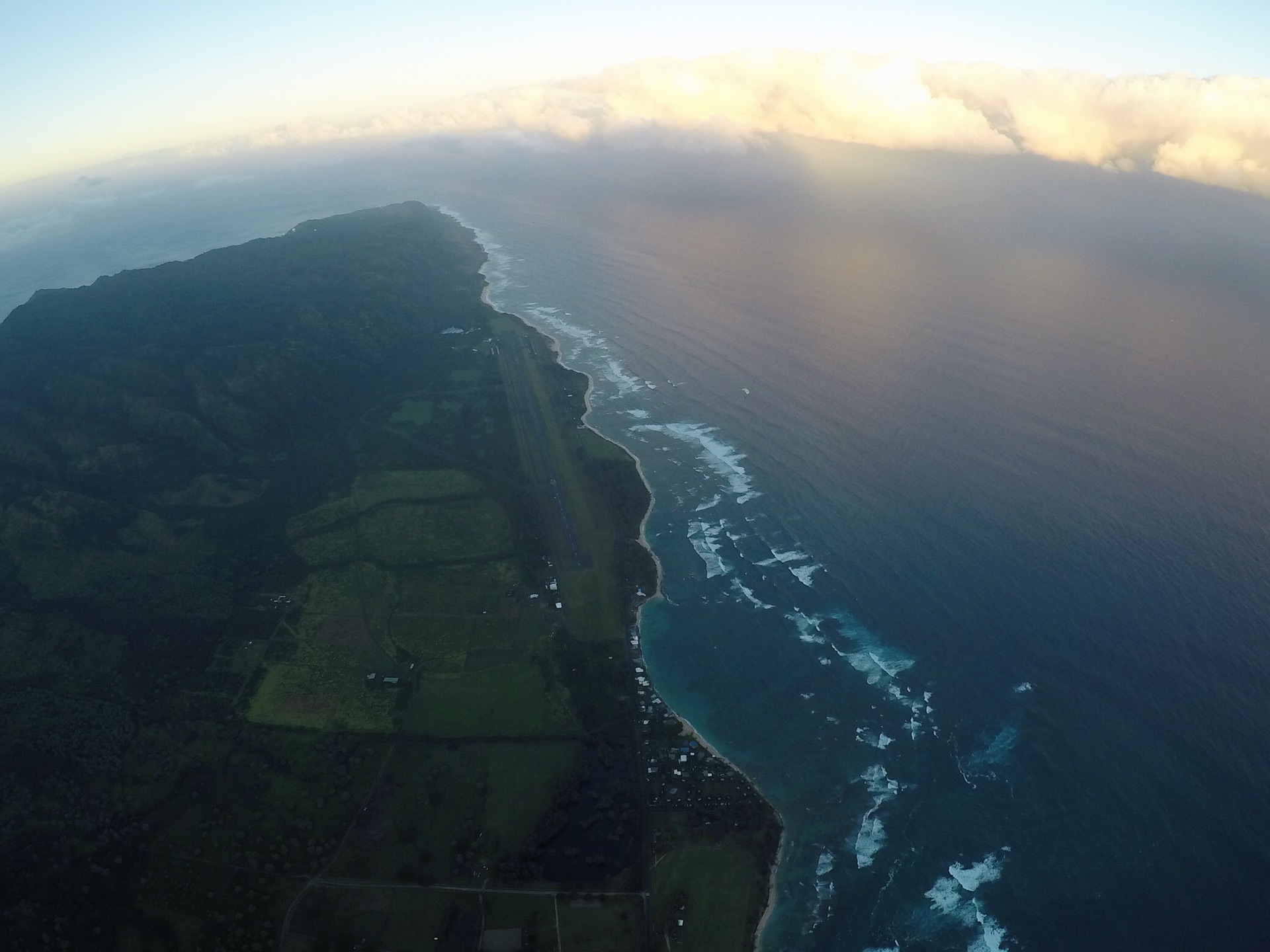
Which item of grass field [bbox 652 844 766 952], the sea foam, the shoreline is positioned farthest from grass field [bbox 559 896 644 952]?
the sea foam

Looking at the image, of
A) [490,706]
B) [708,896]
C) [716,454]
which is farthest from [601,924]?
[716,454]

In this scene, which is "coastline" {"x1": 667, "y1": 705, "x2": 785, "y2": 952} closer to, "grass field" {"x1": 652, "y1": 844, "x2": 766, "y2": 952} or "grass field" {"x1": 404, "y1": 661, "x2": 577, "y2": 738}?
"grass field" {"x1": 652, "y1": 844, "x2": 766, "y2": 952}

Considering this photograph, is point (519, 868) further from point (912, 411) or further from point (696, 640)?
point (912, 411)

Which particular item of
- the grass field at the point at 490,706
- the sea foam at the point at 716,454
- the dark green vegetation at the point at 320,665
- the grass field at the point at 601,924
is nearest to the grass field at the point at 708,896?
the dark green vegetation at the point at 320,665

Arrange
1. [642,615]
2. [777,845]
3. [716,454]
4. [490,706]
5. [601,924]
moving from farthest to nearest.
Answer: [716,454], [642,615], [490,706], [777,845], [601,924]

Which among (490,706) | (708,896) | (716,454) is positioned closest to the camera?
(708,896)

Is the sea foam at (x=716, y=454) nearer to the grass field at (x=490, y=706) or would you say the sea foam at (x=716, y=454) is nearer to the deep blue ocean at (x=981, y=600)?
the deep blue ocean at (x=981, y=600)

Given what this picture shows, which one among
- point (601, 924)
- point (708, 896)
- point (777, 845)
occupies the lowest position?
point (777, 845)

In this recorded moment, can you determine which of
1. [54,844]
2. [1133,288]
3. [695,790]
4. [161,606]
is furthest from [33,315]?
[1133,288]

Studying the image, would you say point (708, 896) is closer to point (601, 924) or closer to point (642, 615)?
point (601, 924)
